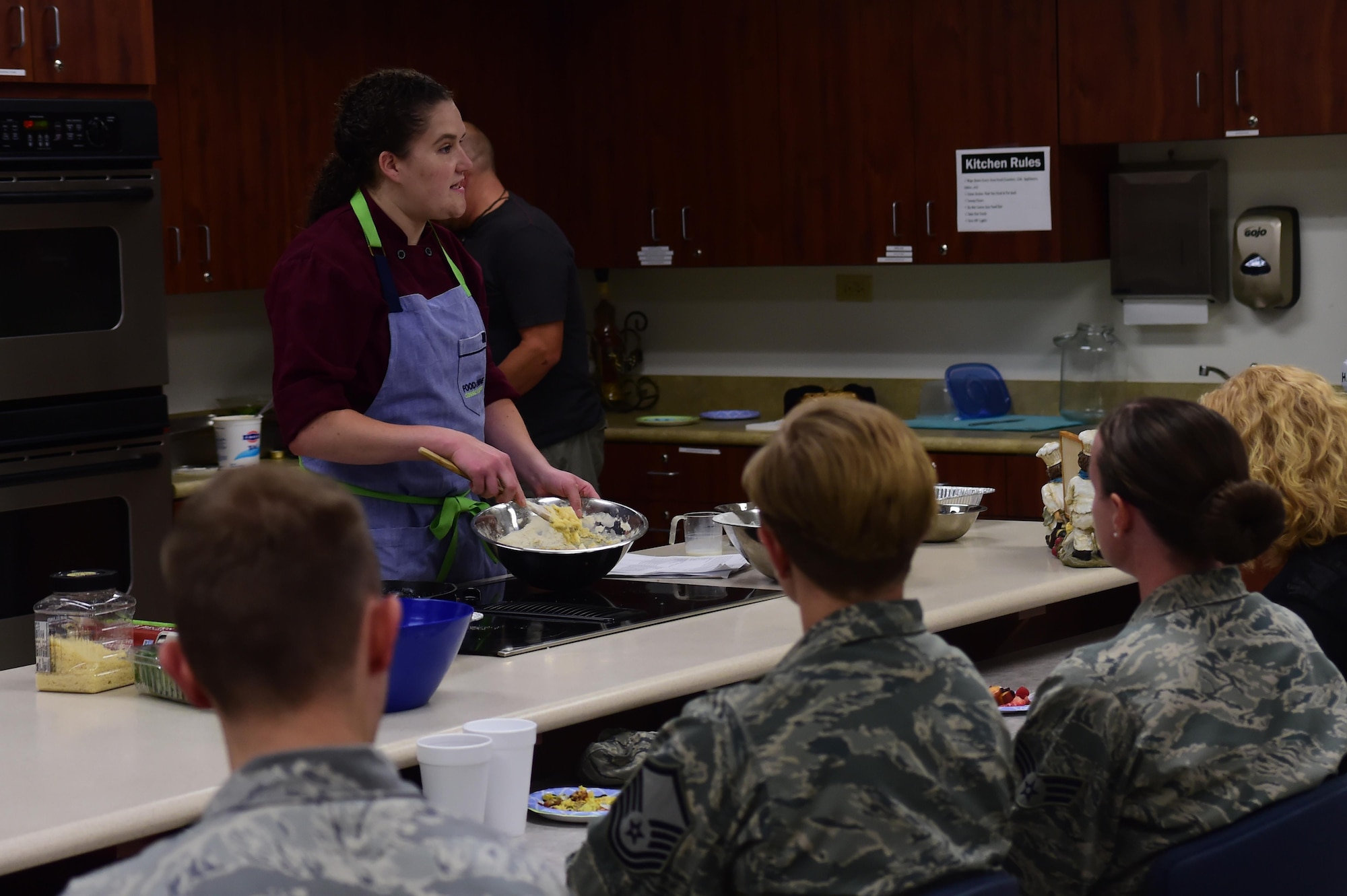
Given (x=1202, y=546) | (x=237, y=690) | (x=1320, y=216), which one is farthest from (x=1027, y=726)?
(x=1320, y=216)

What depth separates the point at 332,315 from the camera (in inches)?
97.5

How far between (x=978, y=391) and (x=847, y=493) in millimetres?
3925

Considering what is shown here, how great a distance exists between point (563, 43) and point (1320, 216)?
250 centimetres

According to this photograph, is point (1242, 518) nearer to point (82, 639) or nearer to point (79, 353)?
point (82, 639)

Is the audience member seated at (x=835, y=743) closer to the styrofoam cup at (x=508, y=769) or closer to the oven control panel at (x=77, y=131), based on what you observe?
the styrofoam cup at (x=508, y=769)

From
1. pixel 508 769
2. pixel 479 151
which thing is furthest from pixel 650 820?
pixel 479 151

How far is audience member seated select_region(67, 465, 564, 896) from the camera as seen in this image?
89cm

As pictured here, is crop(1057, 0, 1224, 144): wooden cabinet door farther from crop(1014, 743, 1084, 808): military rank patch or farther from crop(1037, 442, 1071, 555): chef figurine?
crop(1014, 743, 1084, 808): military rank patch

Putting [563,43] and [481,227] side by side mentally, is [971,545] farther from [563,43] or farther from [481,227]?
[563,43]

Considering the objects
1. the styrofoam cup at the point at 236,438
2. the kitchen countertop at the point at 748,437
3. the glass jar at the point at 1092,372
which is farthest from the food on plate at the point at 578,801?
the glass jar at the point at 1092,372

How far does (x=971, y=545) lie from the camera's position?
9.80 feet

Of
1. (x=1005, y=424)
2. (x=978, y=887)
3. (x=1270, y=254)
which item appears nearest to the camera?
(x=978, y=887)

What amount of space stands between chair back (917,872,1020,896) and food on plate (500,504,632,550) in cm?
133

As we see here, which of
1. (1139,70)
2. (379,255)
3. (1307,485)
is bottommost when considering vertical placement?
(1307,485)
